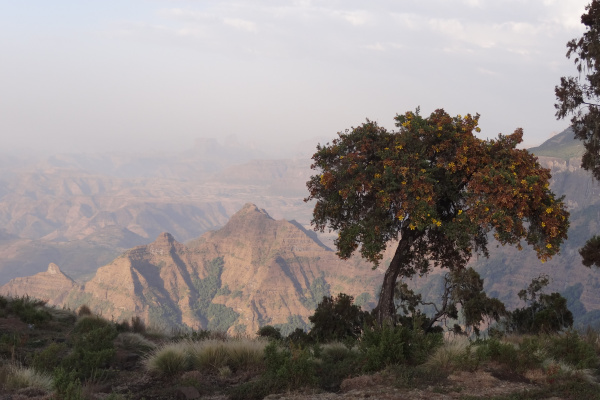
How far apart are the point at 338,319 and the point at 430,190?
12.8 m

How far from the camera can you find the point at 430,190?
14.2m

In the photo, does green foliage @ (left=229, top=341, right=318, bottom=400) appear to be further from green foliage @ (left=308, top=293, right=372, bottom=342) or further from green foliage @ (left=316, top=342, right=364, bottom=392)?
green foliage @ (left=308, top=293, right=372, bottom=342)

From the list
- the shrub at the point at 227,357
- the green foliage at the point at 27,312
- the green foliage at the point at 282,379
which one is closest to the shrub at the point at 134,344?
the shrub at the point at 227,357

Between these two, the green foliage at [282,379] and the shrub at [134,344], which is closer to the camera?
the green foliage at [282,379]

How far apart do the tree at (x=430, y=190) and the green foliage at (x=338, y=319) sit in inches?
268

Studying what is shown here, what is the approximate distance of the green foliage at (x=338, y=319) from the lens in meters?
24.2

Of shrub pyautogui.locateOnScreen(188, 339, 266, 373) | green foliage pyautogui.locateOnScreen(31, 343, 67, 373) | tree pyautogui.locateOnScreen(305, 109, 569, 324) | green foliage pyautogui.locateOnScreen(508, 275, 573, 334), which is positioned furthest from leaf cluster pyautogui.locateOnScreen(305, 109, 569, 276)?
green foliage pyautogui.locateOnScreen(508, 275, 573, 334)

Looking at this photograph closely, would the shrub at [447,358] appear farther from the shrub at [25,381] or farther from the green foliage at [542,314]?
the green foliage at [542,314]

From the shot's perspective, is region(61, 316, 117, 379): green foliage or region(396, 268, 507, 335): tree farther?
region(396, 268, 507, 335): tree

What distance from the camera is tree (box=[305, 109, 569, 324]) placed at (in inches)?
540

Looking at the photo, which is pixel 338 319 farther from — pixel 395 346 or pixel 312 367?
pixel 312 367

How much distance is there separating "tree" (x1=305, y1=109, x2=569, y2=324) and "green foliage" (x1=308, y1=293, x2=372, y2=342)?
680cm

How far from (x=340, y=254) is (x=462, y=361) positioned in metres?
7.42

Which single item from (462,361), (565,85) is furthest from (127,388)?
(565,85)
